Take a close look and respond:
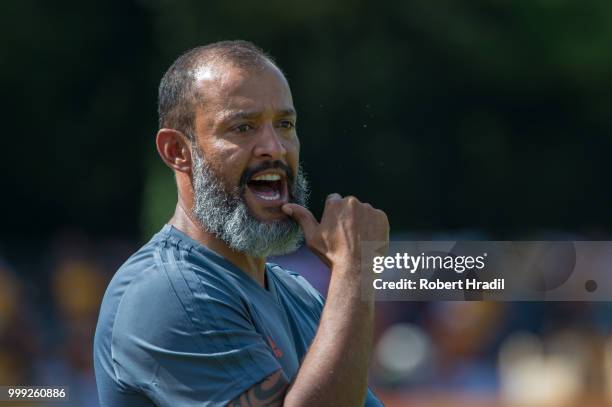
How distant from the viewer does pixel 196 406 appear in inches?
102

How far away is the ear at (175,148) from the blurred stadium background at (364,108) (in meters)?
9.65

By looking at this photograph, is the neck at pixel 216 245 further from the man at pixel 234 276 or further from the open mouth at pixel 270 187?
the open mouth at pixel 270 187

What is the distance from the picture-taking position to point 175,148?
309 cm

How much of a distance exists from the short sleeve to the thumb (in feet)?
0.92

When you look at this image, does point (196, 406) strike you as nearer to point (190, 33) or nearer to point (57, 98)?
point (190, 33)

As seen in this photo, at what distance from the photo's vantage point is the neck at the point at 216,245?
118 inches

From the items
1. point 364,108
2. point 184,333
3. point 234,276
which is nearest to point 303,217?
point 234,276

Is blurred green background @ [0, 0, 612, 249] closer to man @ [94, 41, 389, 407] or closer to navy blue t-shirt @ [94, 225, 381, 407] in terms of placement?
man @ [94, 41, 389, 407]

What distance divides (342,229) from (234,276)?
0.30m

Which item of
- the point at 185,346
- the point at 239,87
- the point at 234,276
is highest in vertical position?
the point at 239,87

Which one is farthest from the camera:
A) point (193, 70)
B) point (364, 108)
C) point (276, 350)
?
point (364, 108)

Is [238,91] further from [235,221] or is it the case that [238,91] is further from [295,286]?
[295,286]

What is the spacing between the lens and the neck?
118 inches

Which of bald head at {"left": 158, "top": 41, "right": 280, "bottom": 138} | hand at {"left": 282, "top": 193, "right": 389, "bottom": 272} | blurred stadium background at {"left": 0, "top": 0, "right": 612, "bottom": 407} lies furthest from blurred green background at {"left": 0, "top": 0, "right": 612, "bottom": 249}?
hand at {"left": 282, "top": 193, "right": 389, "bottom": 272}
